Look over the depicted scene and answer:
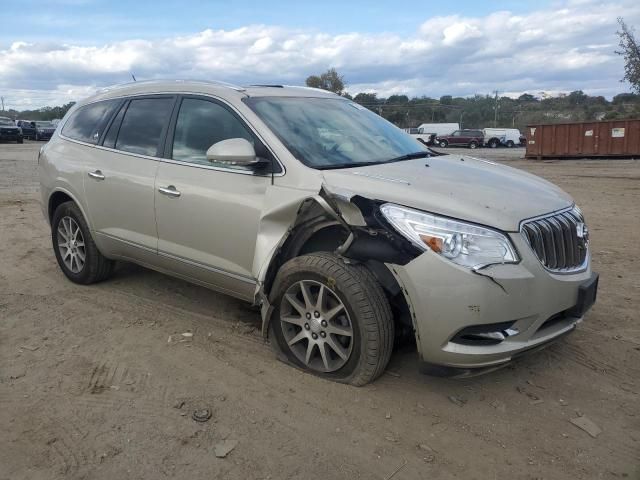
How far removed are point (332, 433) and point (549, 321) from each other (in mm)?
1405

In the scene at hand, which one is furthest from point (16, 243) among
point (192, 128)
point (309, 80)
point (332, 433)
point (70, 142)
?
point (309, 80)

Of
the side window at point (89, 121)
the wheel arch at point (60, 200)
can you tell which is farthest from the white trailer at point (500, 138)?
the wheel arch at point (60, 200)

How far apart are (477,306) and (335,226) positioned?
1023mm

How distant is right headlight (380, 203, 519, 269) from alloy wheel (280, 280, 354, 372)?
0.65 meters

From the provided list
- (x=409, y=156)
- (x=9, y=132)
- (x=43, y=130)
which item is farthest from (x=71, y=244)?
(x=43, y=130)

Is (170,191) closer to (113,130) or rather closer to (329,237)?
(113,130)

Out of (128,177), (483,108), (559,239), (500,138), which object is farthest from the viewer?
(483,108)

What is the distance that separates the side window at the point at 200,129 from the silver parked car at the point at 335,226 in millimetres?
13

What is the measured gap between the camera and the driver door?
386 cm

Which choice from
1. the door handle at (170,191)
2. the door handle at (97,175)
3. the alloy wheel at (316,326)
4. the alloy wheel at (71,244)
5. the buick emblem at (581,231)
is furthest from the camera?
the alloy wheel at (71,244)

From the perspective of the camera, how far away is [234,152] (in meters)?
3.67

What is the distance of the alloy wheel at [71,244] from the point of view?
539 centimetres

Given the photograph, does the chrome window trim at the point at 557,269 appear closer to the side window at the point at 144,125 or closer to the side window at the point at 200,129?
the side window at the point at 200,129

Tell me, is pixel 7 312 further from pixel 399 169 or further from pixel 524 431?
pixel 524 431
